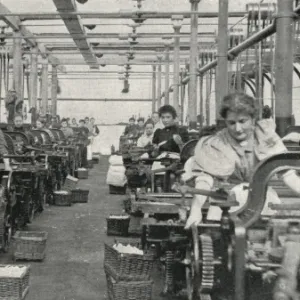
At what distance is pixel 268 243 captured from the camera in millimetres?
2967

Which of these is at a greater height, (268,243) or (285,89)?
(285,89)

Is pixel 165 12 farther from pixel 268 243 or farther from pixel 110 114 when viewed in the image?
pixel 110 114

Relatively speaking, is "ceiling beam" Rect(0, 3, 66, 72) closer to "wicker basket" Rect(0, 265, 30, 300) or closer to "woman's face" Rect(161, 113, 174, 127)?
"woman's face" Rect(161, 113, 174, 127)

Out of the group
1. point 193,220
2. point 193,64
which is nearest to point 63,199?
point 193,64

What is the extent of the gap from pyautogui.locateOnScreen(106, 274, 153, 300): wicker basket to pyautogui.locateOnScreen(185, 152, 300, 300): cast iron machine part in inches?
31.0

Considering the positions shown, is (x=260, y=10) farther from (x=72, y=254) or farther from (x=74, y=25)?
(x=74, y=25)

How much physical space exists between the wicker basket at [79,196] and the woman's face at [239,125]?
20.1ft

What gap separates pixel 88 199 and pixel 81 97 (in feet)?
52.9

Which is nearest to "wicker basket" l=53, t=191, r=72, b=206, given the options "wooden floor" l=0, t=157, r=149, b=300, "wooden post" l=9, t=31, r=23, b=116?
"wooden floor" l=0, t=157, r=149, b=300

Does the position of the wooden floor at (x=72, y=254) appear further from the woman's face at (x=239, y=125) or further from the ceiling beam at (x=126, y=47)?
the ceiling beam at (x=126, y=47)

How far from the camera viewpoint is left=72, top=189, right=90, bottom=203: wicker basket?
952 centimetres

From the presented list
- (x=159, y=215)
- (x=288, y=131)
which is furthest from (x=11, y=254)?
(x=288, y=131)

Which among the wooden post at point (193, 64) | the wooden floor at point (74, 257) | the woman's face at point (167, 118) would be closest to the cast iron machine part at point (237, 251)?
the wooden floor at point (74, 257)

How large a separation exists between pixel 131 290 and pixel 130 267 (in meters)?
0.17
